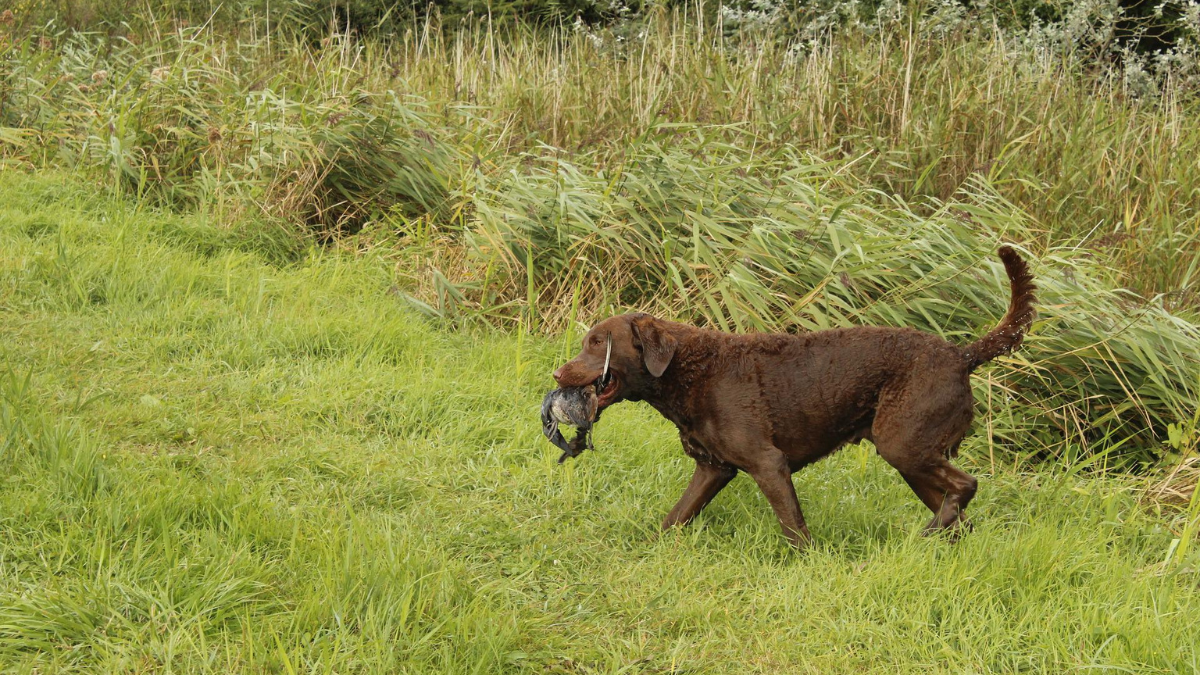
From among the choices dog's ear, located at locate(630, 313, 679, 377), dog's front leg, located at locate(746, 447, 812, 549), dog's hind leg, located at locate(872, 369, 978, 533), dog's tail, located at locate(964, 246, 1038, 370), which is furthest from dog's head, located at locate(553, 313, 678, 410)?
dog's tail, located at locate(964, 246, 1038, 370)

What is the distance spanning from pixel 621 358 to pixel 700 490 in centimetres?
61

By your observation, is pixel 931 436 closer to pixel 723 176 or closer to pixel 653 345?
pixel 653 345

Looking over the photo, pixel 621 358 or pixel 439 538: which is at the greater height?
pixel 621 358

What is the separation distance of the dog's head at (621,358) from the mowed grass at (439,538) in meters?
0.57

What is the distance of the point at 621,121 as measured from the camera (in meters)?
8.03

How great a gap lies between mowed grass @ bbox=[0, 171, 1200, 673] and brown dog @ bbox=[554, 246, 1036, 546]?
0.24 metres

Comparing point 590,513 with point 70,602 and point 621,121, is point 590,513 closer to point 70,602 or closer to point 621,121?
point 70,602

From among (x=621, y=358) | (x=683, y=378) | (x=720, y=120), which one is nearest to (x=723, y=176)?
(x=720, y=120)

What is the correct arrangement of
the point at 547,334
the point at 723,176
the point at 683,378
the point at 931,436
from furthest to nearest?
1. the point at 723,176
2. the point at 547,334
3. the point at 683,378
4. the point at 931,436

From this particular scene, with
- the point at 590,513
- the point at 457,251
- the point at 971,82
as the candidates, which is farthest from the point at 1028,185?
the point at 590,513

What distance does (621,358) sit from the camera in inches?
157

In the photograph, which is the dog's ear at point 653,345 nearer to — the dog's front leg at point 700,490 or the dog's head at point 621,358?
the dog's head at point 621,358

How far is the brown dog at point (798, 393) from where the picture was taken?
389cm

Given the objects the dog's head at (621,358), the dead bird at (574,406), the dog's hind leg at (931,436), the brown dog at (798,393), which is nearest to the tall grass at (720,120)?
the brown dog at (798,393)
